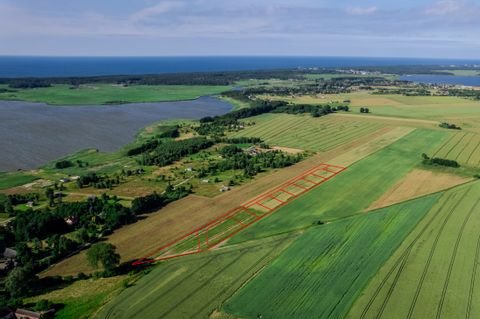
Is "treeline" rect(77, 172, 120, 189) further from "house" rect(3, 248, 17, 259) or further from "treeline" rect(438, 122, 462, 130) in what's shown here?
"treeline" rect(438, 122, 462, 130)

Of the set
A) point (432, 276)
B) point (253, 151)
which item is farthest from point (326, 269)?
point (253, 151)

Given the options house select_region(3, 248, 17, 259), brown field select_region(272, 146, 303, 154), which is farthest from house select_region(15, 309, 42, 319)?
brown field select_region(272, 146, 303, 154)

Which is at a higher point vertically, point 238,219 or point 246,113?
point 246,113

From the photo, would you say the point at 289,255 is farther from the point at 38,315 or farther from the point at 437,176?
the point at 437,176

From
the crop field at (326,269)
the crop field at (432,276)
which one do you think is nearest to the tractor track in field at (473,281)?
the crop field at (432,276)

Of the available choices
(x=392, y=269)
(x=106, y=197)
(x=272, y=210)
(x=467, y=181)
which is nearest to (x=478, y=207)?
(x=467, y=181)

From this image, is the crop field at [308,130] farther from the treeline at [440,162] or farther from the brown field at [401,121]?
the treeline at [440,162]

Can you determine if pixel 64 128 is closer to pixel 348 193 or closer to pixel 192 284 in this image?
pixel 348 193
